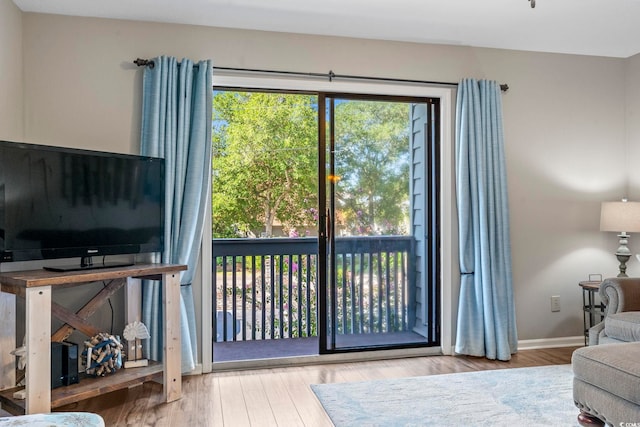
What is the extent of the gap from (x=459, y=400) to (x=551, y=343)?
5.16ft

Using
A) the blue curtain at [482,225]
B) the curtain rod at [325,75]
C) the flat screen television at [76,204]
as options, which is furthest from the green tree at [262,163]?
the blue curtain at [482,225]

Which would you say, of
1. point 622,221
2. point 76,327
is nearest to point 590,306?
point 622,221

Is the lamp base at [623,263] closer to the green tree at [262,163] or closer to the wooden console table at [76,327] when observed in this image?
the green tree at [262,163]

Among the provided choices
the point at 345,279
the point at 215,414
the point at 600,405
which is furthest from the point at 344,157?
the point at 600,405

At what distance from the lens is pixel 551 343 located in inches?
152

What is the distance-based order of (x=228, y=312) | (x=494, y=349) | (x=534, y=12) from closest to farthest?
(x=534, y=12), (x=494, y=349), (x=228, y=312)

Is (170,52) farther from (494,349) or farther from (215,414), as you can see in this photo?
(494,349)

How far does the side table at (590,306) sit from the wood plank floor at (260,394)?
0.35 meters

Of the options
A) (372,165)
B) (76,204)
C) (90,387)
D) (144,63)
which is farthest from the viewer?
(372,165)

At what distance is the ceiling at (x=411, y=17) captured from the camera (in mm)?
2963

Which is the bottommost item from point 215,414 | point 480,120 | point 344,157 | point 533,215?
point 215,414

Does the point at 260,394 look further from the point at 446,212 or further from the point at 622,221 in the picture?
the point at 622,221

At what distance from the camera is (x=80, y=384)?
2535 millimetres

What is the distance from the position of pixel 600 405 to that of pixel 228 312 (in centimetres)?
304
